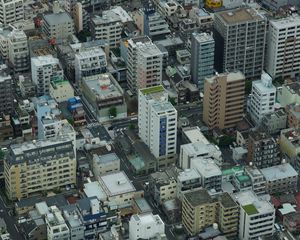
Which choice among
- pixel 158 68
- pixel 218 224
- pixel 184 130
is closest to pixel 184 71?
pixel 158 68

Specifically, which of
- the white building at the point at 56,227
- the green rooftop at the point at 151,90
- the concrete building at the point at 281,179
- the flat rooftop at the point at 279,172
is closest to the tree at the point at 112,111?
the green rooftop at the point at 151,90

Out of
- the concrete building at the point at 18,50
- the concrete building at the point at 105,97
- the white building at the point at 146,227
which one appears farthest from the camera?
the concrete building at the point at 18,50

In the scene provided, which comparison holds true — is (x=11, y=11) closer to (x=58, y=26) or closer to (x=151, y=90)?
(x=58, y=26)

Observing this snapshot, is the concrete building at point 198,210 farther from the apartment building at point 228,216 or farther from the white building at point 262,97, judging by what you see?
the white building at point 262,97

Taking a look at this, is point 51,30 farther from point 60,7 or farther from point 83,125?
point 83,125

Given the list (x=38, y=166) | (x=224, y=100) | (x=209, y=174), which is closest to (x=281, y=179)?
(x=209, y=174)

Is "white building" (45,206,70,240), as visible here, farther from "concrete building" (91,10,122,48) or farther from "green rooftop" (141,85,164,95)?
"concrete building" (91,10,122,48)
